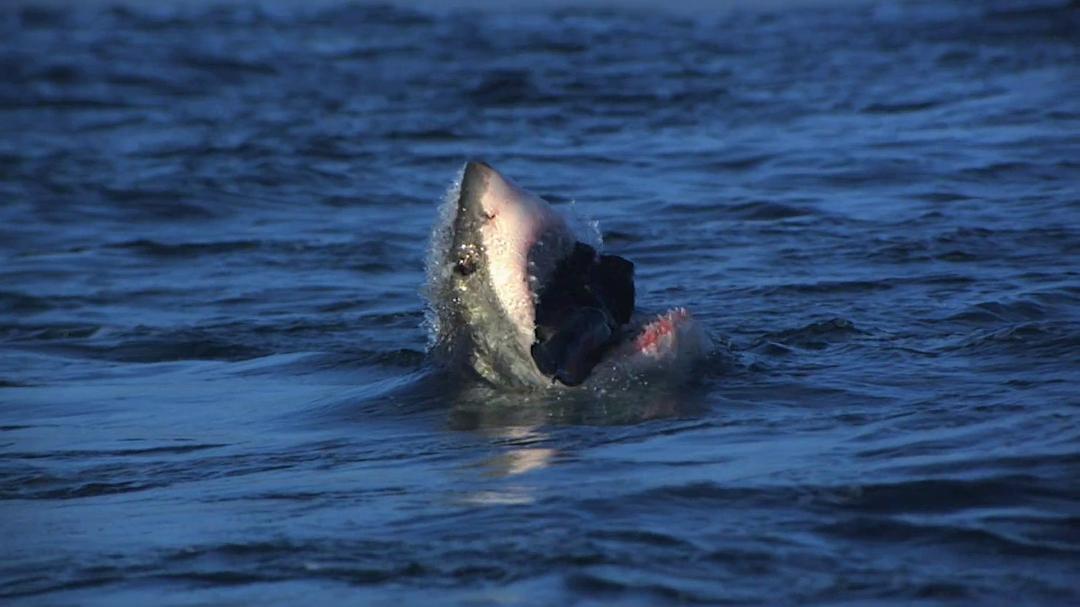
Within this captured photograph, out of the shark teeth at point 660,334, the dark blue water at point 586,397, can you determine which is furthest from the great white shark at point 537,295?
the dark blue water at point 586,397

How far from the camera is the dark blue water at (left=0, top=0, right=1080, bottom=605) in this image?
463 cm

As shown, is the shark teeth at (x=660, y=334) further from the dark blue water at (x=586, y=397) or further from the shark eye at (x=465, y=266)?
the shark eye at (x=465, y=266)

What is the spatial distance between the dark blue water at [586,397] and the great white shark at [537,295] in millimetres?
165

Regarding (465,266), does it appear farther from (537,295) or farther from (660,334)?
(660,334)

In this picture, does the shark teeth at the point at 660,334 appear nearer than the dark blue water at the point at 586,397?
No

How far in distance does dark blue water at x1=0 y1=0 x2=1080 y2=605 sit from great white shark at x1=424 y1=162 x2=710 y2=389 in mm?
165

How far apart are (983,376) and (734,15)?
19.8 m

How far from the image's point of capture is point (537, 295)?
632 cm

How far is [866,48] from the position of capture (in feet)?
66.4

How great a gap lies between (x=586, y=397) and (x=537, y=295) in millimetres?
384

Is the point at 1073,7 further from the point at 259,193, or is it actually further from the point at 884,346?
the point at 884,346

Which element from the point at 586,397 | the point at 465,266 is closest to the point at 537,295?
the point at 465,266

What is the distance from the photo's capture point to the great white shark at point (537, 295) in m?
6.24

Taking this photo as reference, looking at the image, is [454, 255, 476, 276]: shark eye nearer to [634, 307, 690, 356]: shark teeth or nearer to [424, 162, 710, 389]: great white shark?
[424, 162, 710, 389]: great white shark
